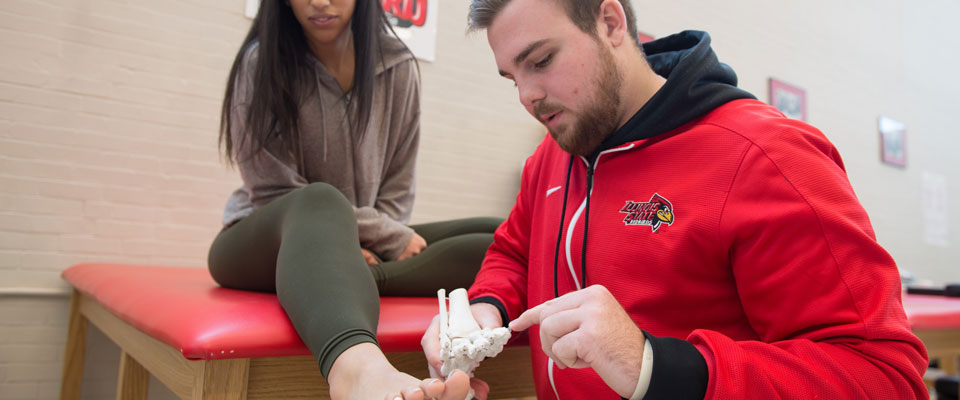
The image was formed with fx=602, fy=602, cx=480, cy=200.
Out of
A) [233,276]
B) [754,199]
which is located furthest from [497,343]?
[233,276]

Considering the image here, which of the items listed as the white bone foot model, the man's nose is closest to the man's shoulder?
the man's nose

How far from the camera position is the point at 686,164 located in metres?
0.78

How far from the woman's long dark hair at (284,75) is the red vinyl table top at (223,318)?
351 millimetres

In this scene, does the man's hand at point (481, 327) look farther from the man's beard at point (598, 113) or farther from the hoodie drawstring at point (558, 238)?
the man's beard at point (598, 113)

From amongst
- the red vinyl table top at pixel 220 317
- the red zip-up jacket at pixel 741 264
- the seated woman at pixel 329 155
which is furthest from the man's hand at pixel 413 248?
the red zip-up jacket at pixel 741 264

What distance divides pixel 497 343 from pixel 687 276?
25 centimetres

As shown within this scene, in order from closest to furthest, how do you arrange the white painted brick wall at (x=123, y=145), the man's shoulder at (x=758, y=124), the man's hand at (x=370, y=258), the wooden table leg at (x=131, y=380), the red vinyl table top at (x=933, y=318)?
1. the man's shoulder at (x=758, y=124)
2. the man's hand at (x=370, y=258)
3. the wooden table leg at (x=131, y=380)
4. the red vinyl table top at (x=933, y=318)
5. the white painted brick wall at (x=123, y=145)

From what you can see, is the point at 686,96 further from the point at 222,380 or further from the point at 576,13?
the point at 222,380

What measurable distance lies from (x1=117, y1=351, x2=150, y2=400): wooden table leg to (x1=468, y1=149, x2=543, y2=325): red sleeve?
924 mm

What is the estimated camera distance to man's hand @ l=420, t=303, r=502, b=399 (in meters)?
0.81

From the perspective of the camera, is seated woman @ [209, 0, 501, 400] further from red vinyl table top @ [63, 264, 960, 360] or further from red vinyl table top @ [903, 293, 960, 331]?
red vinyl table top @ [903, 293, 960, 331]

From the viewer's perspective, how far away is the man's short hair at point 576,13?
87cm

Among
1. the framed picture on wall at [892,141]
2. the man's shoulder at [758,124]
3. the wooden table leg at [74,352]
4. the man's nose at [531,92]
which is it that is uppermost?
the framed picture on wall at [892,141]

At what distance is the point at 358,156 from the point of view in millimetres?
1480
